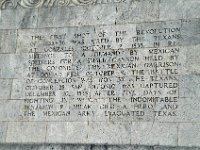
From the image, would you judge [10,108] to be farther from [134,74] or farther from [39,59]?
[134,74]

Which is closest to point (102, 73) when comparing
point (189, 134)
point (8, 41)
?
point (189, 134)

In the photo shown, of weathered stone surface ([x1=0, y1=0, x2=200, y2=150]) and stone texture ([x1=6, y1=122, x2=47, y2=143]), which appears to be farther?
stone texture ([x1=6, y1=122, x2=47, y2=143])

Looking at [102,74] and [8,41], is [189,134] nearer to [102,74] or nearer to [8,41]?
[102,74]

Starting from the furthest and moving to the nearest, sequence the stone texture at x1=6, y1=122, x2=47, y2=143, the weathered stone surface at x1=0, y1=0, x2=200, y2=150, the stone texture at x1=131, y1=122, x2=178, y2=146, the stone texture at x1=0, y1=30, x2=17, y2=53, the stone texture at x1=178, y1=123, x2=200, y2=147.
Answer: the stone texture at x1=0, y1=30, x2=17, y2=53
the stone texture at x1=6, y1=122, x2=47, y2=143
the weathered stone surface at x1=0, y1=0, x2=200, y2=150
the stone texture at x1=131, y1=122, x2=178, y2=146
the stone texture at x1=178, y1=123, x2=200, y2=147

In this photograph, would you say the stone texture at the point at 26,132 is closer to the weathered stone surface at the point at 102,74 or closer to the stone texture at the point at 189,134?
the weathered stone surface at the point at 102,74

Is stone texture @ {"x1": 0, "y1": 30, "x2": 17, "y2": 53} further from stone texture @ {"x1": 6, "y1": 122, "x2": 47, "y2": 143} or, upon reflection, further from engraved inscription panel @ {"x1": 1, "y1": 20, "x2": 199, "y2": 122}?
stone texture @ {"x1": 6, "y1": 122, "x2": 47, "y2": 143}

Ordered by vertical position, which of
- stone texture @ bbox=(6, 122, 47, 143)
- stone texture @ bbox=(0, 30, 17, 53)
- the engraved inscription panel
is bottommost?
stone texture @ bbox=(6, 122, 47, 143)

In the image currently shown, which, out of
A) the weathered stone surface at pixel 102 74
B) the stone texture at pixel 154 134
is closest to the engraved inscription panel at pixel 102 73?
the weathered stone surface at pixel 102 74

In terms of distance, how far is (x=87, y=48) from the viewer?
10.9 meters

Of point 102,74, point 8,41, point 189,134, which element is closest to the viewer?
point 189,134

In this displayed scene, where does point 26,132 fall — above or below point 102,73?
below

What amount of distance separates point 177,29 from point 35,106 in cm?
361

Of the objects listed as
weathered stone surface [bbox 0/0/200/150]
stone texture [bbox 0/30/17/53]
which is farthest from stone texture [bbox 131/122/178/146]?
stone texture [bbox 0/30/17/53]

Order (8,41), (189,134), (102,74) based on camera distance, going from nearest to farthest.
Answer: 1. (189,134)
2. (102,74)
3. (8,41)
